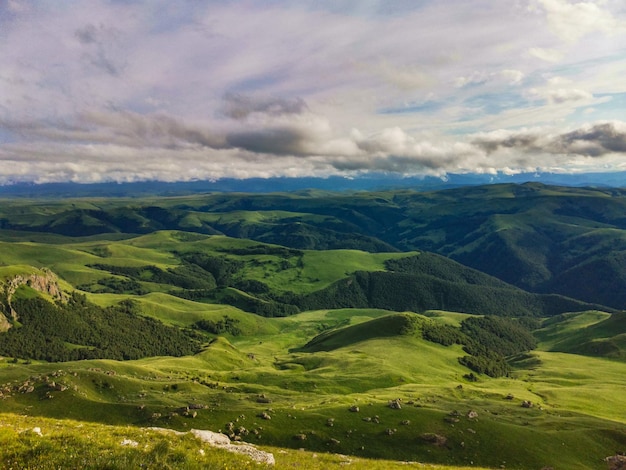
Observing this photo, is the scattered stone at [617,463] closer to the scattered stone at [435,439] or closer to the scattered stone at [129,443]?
the scattered stone at [435,439]

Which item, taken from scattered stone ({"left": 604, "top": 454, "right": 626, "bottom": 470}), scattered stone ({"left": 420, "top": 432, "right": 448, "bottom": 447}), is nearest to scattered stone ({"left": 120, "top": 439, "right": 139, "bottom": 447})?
scattered stone ({"left": 604, "top": 454, "right": 626, "bottom": 470})

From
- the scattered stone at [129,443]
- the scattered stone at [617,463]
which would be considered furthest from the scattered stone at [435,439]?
the scattered stone at [129,443]

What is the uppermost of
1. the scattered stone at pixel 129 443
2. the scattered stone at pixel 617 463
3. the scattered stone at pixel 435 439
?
the scattered stone at pixel 129 443

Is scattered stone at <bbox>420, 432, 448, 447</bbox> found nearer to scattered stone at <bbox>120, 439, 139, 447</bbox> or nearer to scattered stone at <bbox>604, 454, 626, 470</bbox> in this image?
scattered stone at <bbox>604, 454, 626, 470</bbox>

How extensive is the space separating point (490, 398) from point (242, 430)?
12395cm

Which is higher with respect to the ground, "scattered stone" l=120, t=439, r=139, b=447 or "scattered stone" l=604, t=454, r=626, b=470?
"scattered stone" l=120, t=439, r=139, b=447

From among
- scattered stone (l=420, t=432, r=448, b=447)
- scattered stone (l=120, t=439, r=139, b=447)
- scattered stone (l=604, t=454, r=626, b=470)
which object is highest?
scattered stone (l=120, t=439, r=139, b=447)

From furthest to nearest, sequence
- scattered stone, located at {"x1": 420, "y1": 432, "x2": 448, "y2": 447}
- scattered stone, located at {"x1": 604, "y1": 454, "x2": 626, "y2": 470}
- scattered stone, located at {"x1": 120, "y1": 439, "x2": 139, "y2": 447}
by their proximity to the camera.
Answer: scattered stone, located at {"x1": 420, "y1": 432, "x2": 448, "y2": 447}
scattered stone, located at {"x1": 604, "y1": 454, "x2": 626, "y2": 470}
scattered stone, located at {"x1": 120, "y1": 439, "x2": 139, "y2": 447}

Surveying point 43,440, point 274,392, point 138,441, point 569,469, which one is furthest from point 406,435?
point 43,440

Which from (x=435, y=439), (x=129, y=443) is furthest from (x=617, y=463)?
(x=129, y=443)

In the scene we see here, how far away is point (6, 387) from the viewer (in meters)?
120

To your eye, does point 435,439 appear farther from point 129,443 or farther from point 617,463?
point 129,443

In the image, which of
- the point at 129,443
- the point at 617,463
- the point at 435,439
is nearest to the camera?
the point at 129,443

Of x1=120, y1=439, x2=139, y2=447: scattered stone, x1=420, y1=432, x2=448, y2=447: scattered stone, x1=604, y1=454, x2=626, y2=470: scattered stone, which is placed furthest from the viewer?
x1=420, y1=432, x2=448, y2=447: scattered stone
